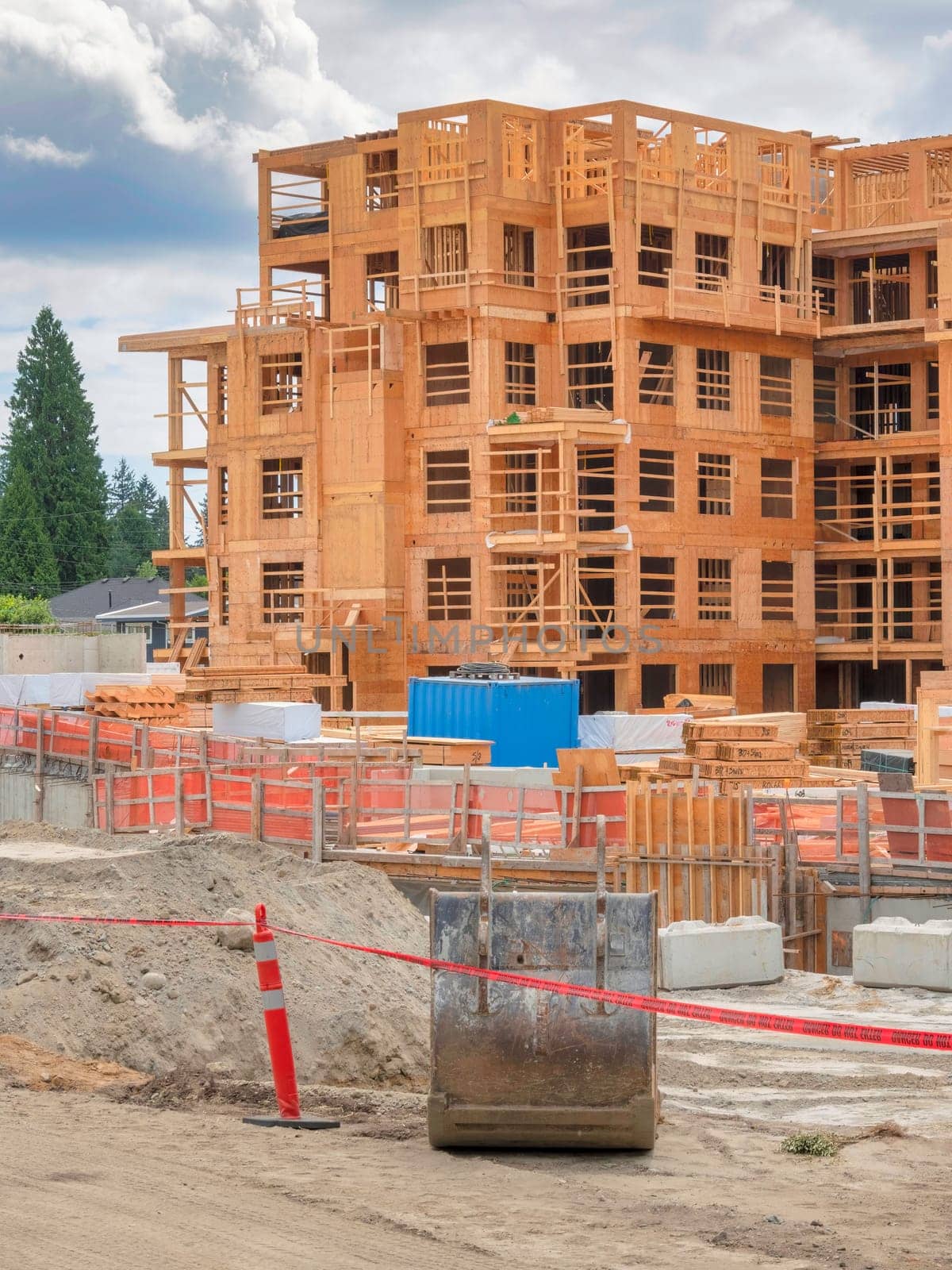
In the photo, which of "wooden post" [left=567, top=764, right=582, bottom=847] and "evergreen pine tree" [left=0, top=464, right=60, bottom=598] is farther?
"evergreen pine tree" [left=0, top=464, right=60, bottom=598]

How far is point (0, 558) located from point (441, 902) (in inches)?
3463

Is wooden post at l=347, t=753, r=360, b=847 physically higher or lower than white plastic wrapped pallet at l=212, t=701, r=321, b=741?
lower

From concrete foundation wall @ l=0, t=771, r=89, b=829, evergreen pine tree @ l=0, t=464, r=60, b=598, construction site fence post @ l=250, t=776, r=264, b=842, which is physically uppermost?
evergreen pine tree @ l=0, t=464, r=60, b=598

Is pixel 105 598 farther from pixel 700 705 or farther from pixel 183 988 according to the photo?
pixel 183 988

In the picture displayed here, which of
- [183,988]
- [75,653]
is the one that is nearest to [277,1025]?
[183,988]

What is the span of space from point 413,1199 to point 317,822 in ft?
59.2

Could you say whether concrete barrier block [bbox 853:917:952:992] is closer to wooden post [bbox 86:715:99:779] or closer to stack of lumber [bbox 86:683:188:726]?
wooden post [bbox 86:715:99:779]

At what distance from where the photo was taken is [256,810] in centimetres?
2762

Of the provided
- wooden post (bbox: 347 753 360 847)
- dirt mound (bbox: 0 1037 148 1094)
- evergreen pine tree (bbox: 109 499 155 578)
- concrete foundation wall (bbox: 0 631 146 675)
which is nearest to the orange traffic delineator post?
dirt mound (bbox: 0 1037 148 1094)

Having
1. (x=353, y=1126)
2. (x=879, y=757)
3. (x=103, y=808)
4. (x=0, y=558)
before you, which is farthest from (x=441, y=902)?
(x=0, y=558)

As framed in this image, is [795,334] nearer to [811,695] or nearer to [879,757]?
[811,695]

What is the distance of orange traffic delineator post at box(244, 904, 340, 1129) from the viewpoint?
10.7m

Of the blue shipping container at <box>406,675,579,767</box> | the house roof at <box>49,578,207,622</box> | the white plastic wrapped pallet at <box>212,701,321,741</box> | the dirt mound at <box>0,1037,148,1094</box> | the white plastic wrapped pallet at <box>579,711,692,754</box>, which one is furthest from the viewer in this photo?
the house roof at <box>49,578,207,622</box>

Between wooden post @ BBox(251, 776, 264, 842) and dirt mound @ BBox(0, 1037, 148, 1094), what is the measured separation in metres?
14.8
